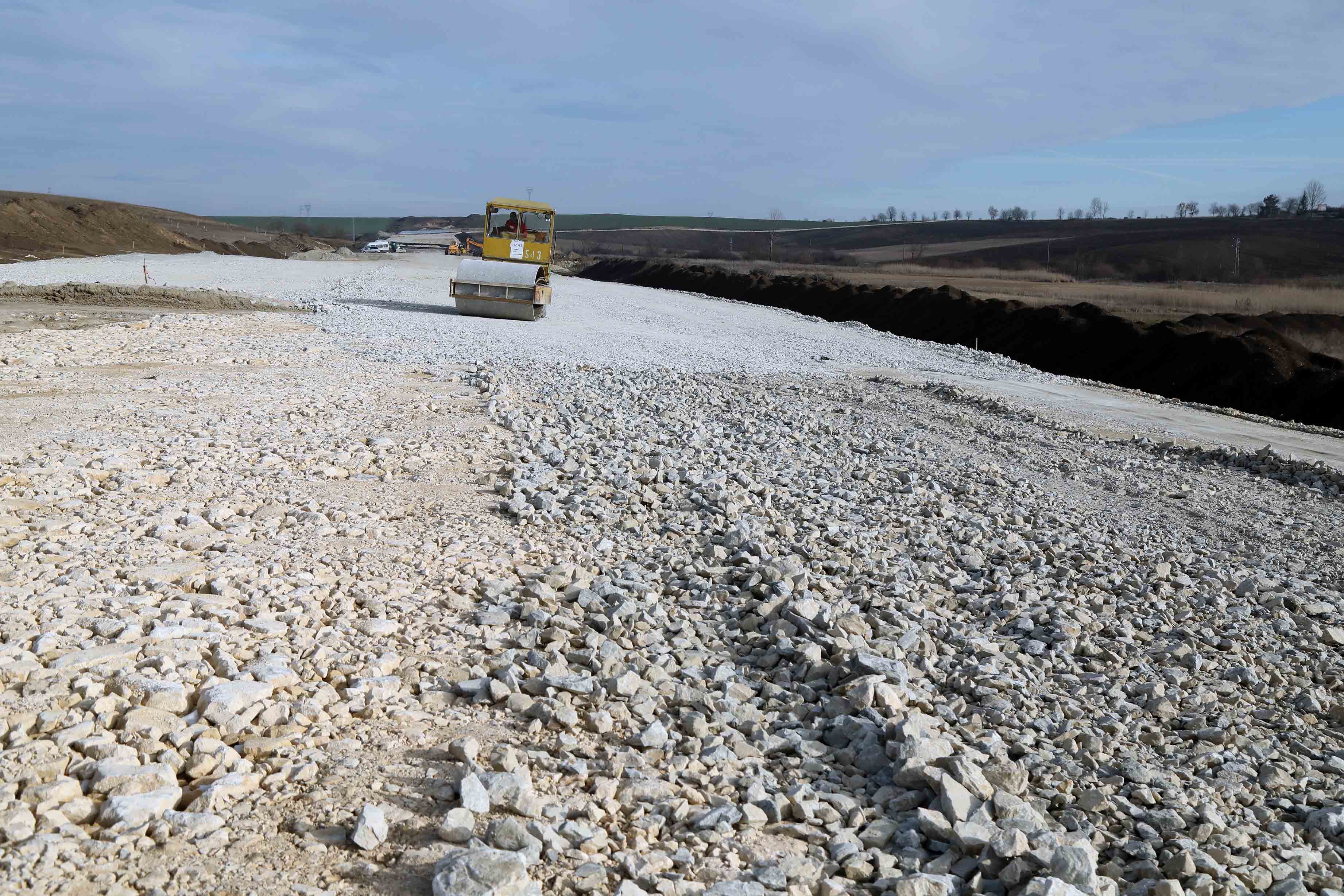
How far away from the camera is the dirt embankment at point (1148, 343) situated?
1833cm

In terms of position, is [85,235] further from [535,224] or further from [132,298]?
[535,224]

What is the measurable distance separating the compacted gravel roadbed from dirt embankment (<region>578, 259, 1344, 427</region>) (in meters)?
9.08

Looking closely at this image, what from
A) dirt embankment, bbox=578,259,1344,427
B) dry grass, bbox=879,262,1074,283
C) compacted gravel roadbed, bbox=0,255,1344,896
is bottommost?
compacted gravel roadbed, bbox=0,255,1344,896

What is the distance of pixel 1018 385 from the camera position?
1736cm

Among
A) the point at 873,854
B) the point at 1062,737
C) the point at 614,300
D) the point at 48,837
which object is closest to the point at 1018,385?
the point at 1062,737

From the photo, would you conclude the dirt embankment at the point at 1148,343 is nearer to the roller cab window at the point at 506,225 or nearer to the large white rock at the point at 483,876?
the roller cab window at the point at 506,225

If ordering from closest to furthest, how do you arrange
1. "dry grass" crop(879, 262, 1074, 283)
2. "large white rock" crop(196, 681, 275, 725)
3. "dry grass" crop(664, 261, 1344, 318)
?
1. "large white rock" crop(196, 681, 275, 725)
2. "dry grass" crop(664, 261, 1344, 318)
3. "dry grass" crop(879, 262, 1074, 283)

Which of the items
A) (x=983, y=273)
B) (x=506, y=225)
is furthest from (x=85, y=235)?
(x=983, y=273)

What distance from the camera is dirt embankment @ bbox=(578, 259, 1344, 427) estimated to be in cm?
1833

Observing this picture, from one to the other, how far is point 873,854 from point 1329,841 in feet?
6.03

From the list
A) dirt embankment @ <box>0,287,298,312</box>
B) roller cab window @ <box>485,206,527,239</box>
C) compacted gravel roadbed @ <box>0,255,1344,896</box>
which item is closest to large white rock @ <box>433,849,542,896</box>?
compacted gravel roadbed @ <box>0,255,1344,896</box>

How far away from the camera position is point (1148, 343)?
2227 cm

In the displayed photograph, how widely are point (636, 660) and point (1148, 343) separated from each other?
20866 mm

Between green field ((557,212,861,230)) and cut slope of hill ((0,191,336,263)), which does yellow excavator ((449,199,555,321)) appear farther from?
green field ((557,212,861,230))
